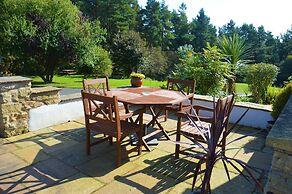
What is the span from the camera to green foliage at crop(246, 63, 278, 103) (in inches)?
259

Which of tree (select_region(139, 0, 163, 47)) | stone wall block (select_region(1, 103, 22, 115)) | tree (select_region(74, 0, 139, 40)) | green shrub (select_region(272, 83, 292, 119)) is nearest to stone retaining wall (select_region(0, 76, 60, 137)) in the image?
stone wall block (select_region(1, 103, 22, 115))

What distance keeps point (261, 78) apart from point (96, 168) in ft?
19.6

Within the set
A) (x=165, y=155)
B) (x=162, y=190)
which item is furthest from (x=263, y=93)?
(x=162, y=190)

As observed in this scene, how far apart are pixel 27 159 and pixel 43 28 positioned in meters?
6.60

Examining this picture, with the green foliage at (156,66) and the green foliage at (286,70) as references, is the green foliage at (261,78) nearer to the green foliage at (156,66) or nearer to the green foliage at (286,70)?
the green foliage at (156,66)

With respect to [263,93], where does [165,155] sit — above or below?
below

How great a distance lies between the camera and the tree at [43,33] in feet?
25.0

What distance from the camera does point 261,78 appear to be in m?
6.64

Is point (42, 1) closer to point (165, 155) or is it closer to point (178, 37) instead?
point (165, 155)

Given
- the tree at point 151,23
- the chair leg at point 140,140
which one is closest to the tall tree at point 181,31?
the tree at point 151,23

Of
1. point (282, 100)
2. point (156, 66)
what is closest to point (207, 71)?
point (282, 100)

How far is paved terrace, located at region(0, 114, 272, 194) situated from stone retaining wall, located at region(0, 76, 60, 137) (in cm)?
19

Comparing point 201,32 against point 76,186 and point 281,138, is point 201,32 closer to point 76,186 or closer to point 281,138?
point 76,186

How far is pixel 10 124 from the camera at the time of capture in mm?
3443
